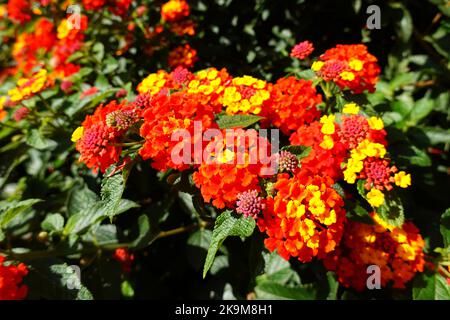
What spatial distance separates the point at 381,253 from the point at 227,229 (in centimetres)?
67

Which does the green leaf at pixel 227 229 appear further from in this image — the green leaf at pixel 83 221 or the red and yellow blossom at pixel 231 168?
the green leaf at pixel 83 221

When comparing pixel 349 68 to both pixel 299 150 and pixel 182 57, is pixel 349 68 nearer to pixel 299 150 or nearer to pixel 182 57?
pixel 299 150

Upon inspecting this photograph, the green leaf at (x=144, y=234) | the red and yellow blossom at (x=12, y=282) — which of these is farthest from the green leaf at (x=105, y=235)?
the red and yellow blossom at (x=12, y=282)

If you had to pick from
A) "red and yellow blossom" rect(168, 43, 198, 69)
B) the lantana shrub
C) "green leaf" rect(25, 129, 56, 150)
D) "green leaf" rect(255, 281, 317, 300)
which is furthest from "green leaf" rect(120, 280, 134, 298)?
"red and yellow blossom" rect(168, 43, 198, 69)

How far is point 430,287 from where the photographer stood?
4.76ft

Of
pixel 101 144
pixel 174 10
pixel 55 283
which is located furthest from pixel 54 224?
pixel 174 10

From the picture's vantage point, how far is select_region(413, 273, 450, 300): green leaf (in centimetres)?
142

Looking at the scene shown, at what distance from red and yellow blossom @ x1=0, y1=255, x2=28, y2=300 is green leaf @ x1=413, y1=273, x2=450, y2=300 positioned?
148 centimetres

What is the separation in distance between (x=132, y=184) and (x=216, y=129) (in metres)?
0.85

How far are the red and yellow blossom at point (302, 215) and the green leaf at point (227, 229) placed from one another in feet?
0.16

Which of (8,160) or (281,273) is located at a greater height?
(8,160)

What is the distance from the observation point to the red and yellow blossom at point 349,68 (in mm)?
1379

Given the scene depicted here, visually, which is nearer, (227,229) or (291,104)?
(227,229)
